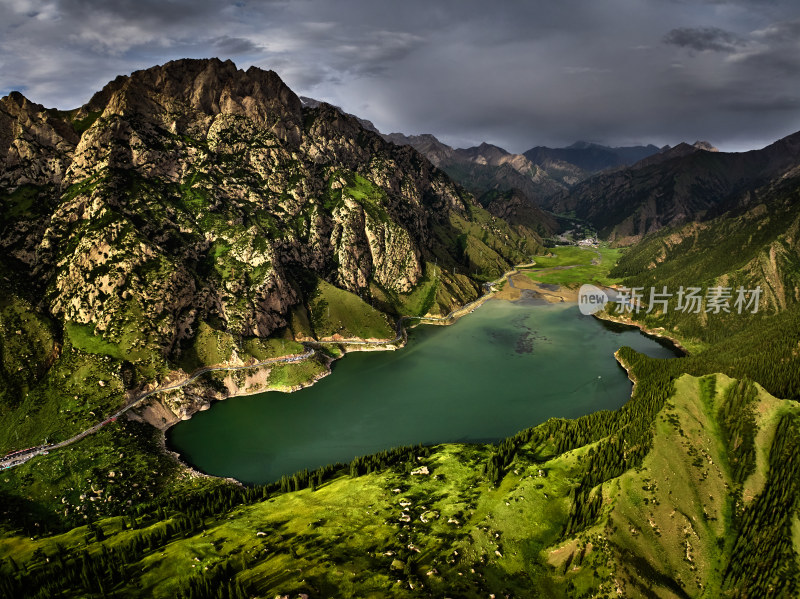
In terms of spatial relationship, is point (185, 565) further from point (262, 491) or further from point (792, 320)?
point (792, 320)

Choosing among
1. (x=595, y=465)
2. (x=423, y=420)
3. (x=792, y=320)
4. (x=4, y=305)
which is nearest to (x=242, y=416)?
(x=423, y=420)

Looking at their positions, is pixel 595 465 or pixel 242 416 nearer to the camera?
pixel 595 465

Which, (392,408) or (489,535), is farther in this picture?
(392,408)

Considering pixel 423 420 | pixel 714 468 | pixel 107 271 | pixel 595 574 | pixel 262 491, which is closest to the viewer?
pixel 595 574

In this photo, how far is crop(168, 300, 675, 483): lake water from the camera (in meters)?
121

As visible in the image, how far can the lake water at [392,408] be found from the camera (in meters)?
121

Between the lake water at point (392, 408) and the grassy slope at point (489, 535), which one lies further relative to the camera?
the lake water at point (392, 408)

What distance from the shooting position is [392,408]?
145 m

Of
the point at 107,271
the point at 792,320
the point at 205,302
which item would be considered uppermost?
the point at 107,271

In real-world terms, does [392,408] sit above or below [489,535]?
above

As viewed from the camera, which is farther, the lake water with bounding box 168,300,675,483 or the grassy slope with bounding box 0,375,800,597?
the lake water with bounding box 168,300,675,483

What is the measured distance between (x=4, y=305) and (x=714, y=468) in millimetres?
208144

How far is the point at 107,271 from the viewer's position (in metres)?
163

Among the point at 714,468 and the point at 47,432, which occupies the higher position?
the point at 47,432
